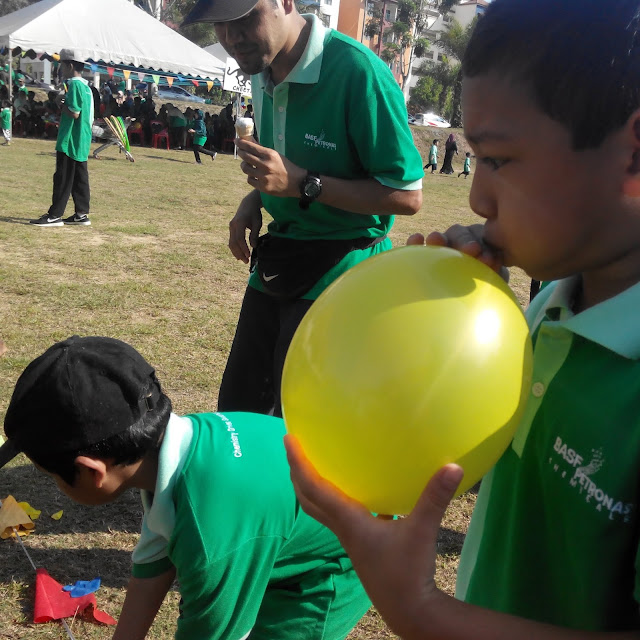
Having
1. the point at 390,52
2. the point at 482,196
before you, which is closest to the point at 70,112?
the point at 482,196

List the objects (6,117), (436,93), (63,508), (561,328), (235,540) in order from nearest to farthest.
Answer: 1. (561,328)
2. (235,540)
3. (63,508)
4. (6,117)
5. (436,93)

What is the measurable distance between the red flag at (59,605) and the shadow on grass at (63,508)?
41cm

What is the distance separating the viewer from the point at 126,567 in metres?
3.09

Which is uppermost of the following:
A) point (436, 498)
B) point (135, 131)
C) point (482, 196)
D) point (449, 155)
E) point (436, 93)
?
point (482, 196)

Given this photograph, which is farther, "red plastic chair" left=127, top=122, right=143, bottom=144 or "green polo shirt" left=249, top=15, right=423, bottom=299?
"red plastic chair" left=127, top=122, right=143, bottom=144

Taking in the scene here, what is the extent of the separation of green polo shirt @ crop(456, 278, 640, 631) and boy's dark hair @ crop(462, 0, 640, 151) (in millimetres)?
252

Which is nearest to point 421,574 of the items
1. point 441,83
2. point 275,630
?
point 275,630

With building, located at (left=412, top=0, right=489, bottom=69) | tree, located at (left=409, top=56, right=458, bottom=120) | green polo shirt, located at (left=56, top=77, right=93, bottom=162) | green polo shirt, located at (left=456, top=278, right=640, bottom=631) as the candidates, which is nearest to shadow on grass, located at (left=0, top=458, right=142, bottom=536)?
green polo shirt, located at (left=456, top=278, right=640, bottom=631)

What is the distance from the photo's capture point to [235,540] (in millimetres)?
1789

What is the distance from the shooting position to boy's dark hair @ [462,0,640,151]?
37.4 inches

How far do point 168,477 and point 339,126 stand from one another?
1376 millimetres

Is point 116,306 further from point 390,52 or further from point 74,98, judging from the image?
point 390,52

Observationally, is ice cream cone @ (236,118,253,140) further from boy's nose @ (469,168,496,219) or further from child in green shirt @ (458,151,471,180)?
child in green shirt @ (458,151,471,180)

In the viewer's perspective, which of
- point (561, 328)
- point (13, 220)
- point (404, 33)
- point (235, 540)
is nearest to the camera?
point (561, 328)
